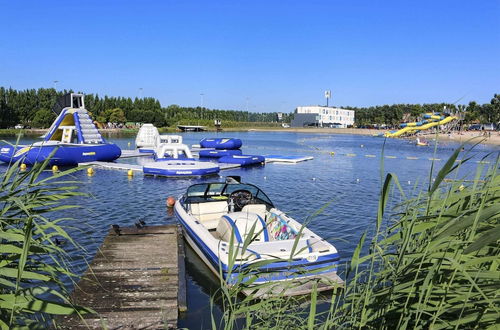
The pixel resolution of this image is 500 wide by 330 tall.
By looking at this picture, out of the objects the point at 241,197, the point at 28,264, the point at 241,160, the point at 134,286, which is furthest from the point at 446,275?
the point at 241,160

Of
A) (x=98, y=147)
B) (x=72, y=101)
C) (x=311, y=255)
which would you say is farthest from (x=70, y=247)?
(x=72, y=101)

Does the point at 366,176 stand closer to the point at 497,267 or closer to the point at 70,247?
the point at 70,247

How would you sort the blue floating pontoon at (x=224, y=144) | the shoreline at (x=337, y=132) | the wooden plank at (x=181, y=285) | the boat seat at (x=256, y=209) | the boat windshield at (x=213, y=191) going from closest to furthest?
the wooden plank at (x=181, y=285), the boat seat at (x=256, y=209), the boat windshield at (x=213, y=191), the blue floating pontoon at (x=224, y=144), the shoreline at (x=337, y=132)

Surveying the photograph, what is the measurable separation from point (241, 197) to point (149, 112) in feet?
364

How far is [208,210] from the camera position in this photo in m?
11.9

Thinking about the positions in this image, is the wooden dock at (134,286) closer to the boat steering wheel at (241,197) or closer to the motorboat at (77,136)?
the boat steering wheel at (241,197)

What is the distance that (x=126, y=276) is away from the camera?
26.2 ft

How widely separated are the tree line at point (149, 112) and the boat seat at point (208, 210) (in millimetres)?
51363

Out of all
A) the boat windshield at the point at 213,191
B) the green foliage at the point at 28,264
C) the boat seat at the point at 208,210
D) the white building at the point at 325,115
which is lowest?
the boat seat at the point at 208,210

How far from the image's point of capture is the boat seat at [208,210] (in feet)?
38.7

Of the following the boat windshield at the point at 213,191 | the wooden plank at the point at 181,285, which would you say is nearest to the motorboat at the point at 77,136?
the boat windshield at the point at 213,191

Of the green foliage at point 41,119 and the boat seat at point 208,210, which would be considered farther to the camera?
the green foliage at point 41,119

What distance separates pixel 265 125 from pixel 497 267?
169026 millimetres

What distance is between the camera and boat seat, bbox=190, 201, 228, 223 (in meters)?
11.8
